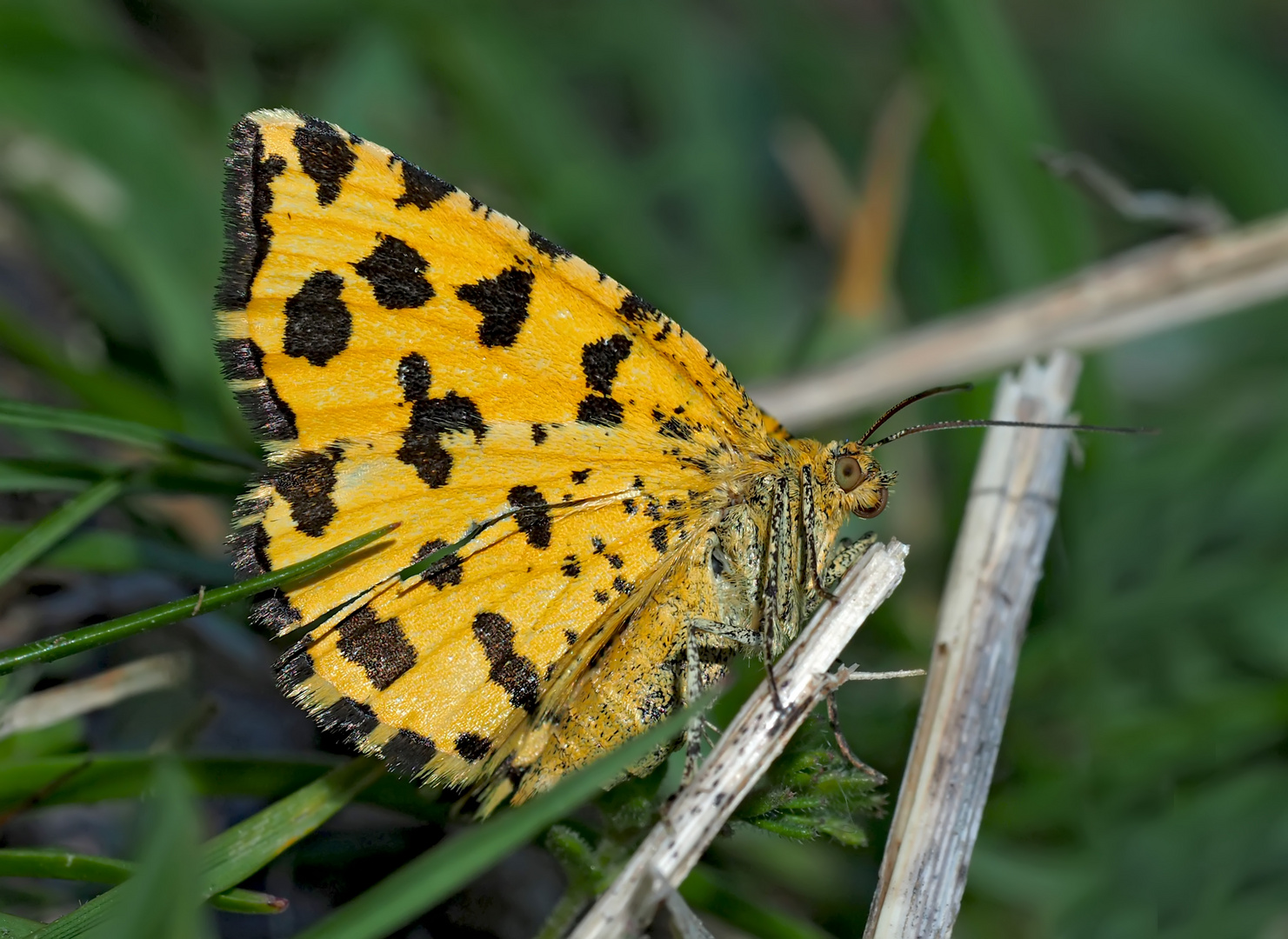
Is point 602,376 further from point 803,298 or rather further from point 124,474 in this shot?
point 803,298

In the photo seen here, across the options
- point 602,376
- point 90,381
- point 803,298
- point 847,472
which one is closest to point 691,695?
point 847,472

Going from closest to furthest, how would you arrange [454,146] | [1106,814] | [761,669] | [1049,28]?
[761,669], [1106,814], [454,146], [1049,28]

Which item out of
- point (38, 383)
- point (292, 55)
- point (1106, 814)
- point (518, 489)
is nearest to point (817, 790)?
point (518, 489)

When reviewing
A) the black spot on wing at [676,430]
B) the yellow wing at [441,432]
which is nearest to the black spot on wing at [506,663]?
the yellow wing at [441,432]

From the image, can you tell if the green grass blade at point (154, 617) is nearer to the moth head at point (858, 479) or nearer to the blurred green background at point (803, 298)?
the blurred green background at point (803, 298)

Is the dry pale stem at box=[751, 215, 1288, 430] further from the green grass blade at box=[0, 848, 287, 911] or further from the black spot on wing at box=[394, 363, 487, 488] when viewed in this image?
the green grass blade at box=[0, 848, 287, 911]

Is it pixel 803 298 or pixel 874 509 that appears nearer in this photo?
pixel 874 509

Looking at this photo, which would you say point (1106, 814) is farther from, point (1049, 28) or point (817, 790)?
point (1049, 28)
